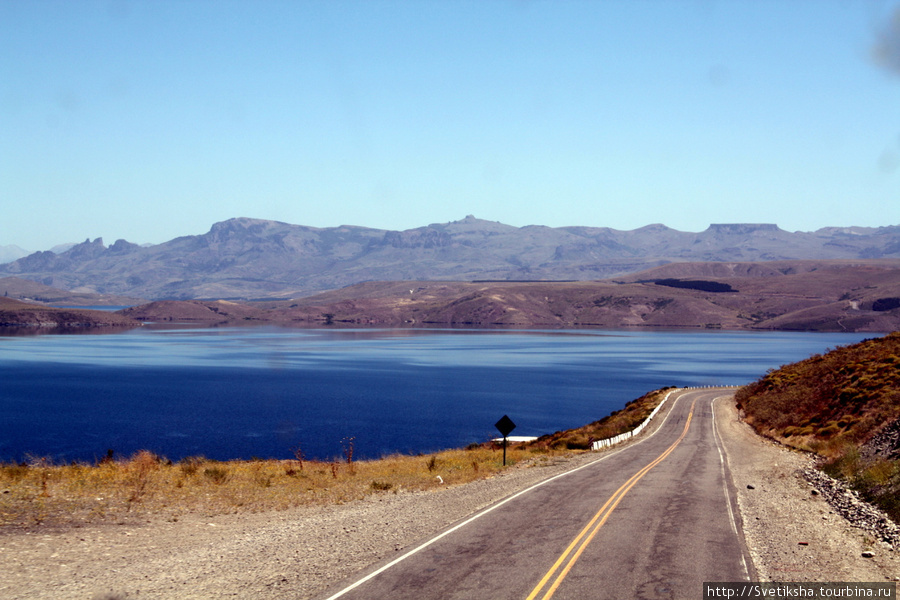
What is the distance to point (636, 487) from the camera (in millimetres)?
22125

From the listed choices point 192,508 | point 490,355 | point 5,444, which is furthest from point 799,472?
point 490,355

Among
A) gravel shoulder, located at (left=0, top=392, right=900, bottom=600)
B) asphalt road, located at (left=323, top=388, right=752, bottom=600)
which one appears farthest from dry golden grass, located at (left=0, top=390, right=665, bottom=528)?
asphalt road, located at (left=323, top=388, right=752, bottom=600)

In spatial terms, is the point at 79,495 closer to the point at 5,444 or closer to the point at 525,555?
the point at 525,555

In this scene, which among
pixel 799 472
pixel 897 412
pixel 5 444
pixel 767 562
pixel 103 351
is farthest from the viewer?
pixel 103 351

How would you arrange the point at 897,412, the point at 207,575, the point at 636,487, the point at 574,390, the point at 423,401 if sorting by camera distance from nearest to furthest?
1. the point at 207,575
2. the point at 636,487
3. the point at 897,412
4. the point at 423,401
5. the point at 574,390

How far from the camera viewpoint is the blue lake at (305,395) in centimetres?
6812

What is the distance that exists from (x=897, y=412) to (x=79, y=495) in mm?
→ 31910

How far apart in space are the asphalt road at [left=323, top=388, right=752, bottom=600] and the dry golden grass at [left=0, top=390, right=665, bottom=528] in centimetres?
511

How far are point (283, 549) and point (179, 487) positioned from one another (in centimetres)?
724

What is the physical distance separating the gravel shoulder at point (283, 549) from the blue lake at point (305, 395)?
18.3 m

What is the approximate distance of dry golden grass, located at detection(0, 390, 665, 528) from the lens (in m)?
16.1

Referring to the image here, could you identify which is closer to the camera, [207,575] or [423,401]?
[207,575]

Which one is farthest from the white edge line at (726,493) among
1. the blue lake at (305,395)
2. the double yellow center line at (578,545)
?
the blue lake at (305,395)

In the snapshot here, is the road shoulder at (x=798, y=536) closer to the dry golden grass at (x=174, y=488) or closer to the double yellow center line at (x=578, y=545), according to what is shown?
the double yellow center line at (x=578, y=545)
